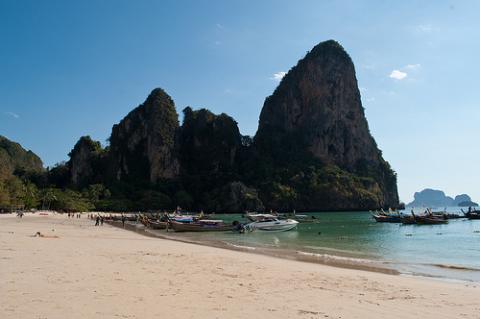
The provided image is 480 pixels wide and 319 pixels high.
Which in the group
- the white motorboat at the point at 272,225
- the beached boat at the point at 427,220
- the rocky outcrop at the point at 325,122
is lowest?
the white motorboat at the point at 272,225

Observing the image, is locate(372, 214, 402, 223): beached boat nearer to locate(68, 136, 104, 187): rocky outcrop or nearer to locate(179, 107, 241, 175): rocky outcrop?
locate(179, 107, 241, 175): rocky outcrop

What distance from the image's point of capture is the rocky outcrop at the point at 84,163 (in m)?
120

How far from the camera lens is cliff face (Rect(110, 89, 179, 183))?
124625 millimetres

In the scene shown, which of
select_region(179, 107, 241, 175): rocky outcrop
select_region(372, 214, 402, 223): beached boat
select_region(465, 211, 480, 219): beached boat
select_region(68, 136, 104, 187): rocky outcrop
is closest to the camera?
select_region(372, 214, 402, 223): beached boat

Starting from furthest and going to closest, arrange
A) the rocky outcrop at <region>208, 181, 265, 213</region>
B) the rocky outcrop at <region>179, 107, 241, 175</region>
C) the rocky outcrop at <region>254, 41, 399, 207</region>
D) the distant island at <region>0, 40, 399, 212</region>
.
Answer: the rocky outcrop at <region>254, 41, 399, 207</region> → the rocky outcrop at <region>179, 107, 241, 175</region> → the distant island at <region>0, 40, 399, 212</region> → the rocky outcrop at <region>208, 181, 265, 213</region>

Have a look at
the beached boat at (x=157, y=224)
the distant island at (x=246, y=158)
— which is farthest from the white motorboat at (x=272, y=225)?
the distant island at (x=246, y=158)

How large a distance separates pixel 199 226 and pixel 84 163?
91.1m

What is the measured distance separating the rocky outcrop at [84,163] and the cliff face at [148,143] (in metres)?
5.05

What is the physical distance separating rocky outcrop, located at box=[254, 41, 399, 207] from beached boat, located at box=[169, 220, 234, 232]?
91.5 m

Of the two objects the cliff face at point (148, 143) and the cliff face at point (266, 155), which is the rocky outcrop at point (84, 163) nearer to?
the cliff face at point (266, 155)

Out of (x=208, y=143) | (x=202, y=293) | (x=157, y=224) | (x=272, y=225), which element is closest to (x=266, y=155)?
(x=208, y=143)

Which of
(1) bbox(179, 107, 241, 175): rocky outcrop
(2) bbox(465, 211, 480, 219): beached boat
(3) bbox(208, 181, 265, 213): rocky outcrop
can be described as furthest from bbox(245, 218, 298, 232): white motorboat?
(1) bbox(179, 107, 241, 175): rocky outcrop

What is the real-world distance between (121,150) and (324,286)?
407ft

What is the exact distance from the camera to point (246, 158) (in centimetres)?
13512
